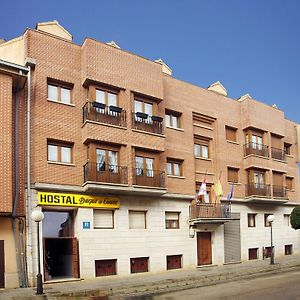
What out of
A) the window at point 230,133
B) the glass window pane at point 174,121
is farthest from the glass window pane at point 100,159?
the window at point 230,133

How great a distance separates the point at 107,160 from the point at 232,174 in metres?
11.0

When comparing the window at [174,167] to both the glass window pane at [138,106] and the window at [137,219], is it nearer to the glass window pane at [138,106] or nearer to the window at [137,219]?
the window at [137,219]

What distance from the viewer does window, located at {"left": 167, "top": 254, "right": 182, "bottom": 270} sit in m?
25.4

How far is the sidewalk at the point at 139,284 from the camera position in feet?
56.6

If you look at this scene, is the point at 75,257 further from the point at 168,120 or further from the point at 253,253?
the point at 253,253

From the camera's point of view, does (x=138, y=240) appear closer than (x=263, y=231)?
Yes

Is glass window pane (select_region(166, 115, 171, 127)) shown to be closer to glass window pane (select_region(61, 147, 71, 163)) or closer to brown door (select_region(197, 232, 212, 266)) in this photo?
brown door (select_region(197, 232, 212, 266))

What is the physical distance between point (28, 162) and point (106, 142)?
411 centimetres

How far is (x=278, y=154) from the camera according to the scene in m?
33.5

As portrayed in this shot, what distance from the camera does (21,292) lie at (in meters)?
17.6

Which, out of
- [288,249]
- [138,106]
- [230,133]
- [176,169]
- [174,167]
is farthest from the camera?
[288,249]

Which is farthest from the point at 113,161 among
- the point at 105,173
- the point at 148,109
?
the point at 148,109

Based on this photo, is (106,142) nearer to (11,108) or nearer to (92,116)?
(92,116)

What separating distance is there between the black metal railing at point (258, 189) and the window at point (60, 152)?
1388 centimetres
